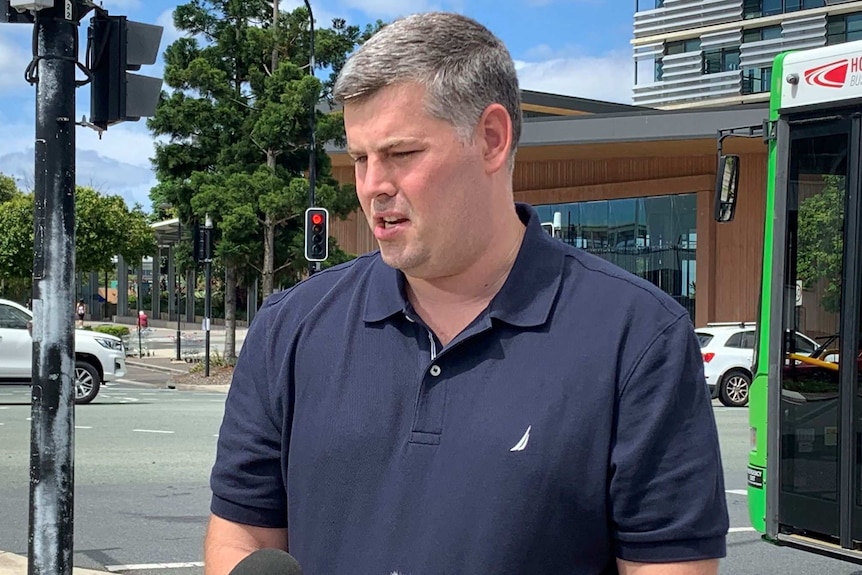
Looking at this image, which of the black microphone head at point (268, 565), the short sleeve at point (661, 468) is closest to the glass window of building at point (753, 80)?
the short sleeve at point (661, 468)

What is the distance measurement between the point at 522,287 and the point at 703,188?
108ft

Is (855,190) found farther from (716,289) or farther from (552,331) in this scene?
(716,289)

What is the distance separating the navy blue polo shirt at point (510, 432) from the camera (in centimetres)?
181

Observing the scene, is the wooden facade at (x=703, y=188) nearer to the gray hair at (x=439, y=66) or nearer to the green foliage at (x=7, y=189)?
the gray hair at (x=439, y=66)

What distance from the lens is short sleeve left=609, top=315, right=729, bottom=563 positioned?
1.81 metres

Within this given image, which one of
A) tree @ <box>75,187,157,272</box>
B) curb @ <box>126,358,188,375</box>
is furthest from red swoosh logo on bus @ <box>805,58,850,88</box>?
tree @ <box>75,187,157,272</box>

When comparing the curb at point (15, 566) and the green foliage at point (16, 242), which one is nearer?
the curb at point (15, 566)

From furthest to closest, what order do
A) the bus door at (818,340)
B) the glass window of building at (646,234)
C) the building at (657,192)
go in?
the glass window of building at (646,234)
the building at (657,192)
the bus door at (818,340)

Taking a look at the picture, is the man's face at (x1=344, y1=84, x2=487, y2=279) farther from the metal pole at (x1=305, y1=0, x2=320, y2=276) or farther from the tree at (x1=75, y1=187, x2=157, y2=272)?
the tree at (x1=75, y1=187, x2=157, y2=272)

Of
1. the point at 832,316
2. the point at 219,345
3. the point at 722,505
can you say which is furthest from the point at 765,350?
the point at 219,345

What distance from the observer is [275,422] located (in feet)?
6.73

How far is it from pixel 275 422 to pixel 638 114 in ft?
93.0

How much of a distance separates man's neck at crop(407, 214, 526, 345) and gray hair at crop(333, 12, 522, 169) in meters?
0.24

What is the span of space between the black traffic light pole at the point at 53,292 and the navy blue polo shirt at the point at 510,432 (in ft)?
11.3
